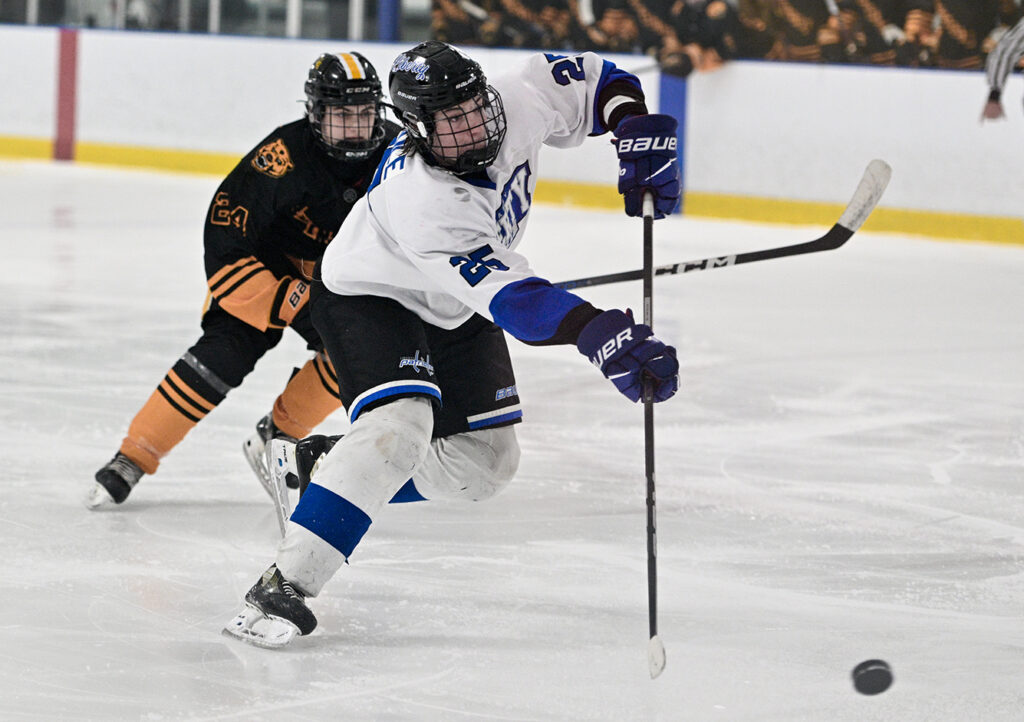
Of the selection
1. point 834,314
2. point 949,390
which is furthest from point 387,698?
point 834,314

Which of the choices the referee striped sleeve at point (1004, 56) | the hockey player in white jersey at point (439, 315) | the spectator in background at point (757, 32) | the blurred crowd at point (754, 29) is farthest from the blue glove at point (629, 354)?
the spectator in background at point (757, 32)

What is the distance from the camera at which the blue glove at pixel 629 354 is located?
6.00 feet

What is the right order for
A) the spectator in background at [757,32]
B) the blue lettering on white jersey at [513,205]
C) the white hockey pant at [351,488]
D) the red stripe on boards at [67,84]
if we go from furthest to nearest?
the red stripe on boards at [67,84], the spectator in background at [757,32], the blue lettering on white jersey at [513,205], the white hockey pant at [351,488]

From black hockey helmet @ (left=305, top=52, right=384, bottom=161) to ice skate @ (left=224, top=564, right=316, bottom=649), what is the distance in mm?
927

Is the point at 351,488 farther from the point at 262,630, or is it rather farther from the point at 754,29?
the point at 754,29

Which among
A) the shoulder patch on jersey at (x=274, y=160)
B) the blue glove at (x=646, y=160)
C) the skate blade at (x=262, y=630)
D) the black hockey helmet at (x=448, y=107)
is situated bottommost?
the skate blade at (x=262, y=630)

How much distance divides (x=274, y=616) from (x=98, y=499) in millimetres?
787

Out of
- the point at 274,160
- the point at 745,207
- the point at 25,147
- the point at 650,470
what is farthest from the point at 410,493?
the point at 25,147

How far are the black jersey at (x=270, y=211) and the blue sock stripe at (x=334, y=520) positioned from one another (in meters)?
0.75

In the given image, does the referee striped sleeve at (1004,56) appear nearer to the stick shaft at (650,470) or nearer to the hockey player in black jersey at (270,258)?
the hockey player in black jersey at (270,258)

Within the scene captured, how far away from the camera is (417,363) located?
84.7 inches

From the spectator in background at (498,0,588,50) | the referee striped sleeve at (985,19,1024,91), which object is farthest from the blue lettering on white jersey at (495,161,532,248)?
the spectator in background at (498,0,588,50)

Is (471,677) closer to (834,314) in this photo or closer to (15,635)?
(15,635)

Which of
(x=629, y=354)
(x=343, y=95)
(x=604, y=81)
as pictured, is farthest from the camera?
(x=343, y=95)
